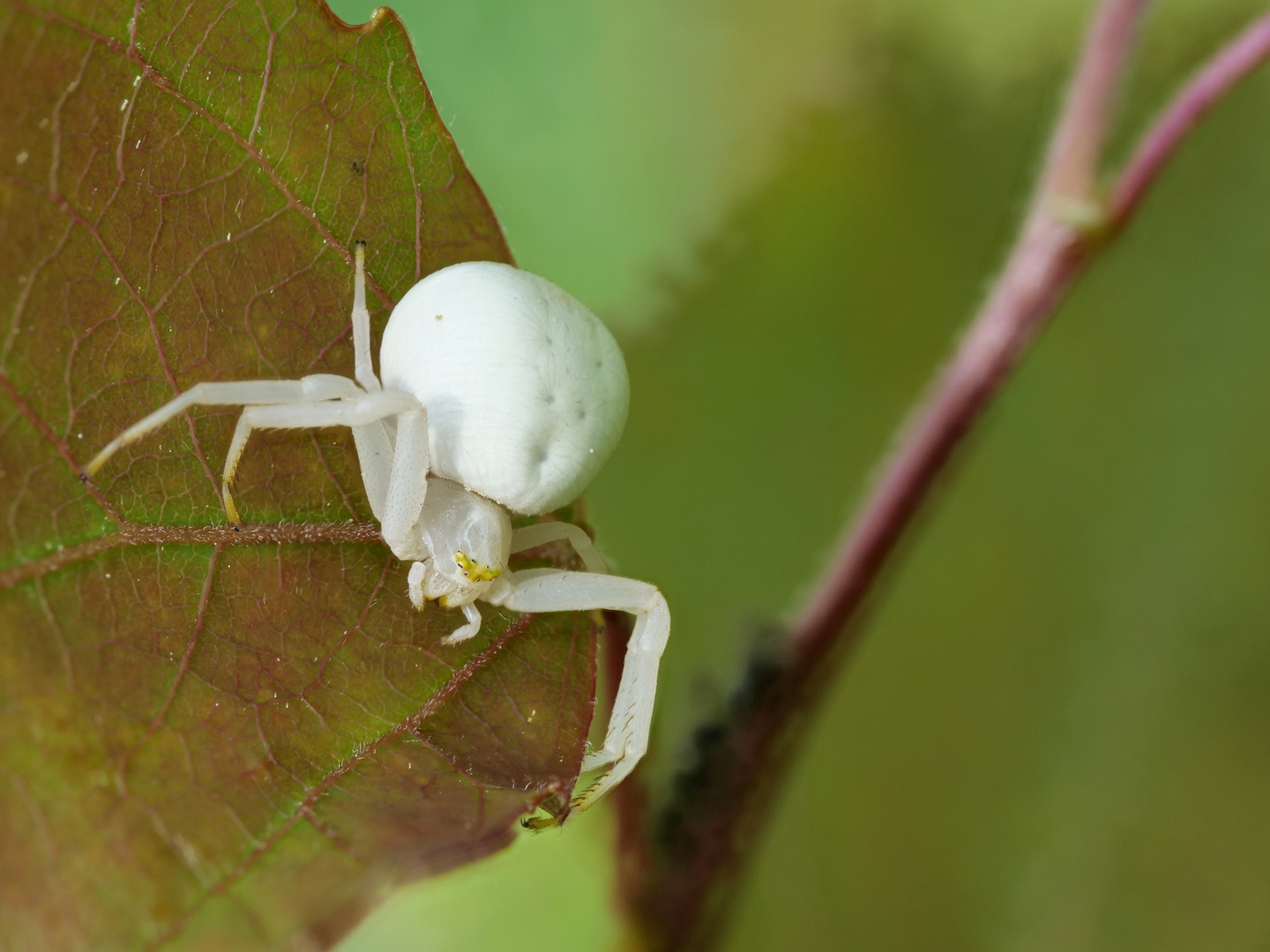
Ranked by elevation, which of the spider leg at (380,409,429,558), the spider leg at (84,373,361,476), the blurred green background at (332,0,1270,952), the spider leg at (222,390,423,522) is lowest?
the blurred green background at (332,0,1270,952)

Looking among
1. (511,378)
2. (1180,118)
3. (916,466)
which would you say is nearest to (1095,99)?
(1180,118)

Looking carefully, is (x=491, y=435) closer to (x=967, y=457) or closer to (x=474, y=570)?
(x=474, y=570)

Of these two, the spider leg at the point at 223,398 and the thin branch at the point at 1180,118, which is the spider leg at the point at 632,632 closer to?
the spider leg at the point at 223,398

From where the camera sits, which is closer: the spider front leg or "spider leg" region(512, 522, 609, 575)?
the spider front leg

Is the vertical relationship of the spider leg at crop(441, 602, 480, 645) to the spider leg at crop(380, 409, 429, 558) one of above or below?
below

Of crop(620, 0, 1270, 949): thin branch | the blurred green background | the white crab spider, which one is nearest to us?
the white crab spider

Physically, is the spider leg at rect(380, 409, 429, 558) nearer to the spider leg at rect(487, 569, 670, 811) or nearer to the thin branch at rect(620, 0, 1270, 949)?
the spider leg at rect(487, 569, 670, 811)

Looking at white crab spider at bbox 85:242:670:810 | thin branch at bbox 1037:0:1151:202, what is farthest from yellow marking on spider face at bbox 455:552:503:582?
thin branch at bbox 1037:0:1151:202

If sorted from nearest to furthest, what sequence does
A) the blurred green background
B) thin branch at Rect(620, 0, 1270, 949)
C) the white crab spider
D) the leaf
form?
1. the leaf
2. the white crab spider
3. thin branch at Rect(620, 0, 1270, 949)
4. the blurred green background
